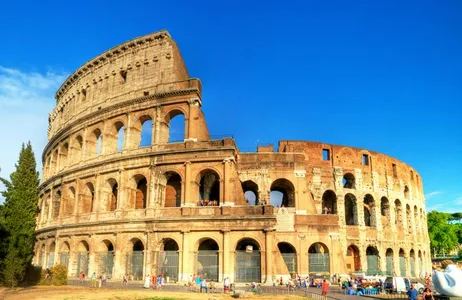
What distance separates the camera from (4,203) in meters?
20.6

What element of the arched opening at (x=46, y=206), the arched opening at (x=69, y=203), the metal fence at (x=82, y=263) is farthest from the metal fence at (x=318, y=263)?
the arched opening at (x=46, y=206)

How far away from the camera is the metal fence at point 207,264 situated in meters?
22.4

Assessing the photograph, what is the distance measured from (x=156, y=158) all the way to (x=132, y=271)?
708 cm

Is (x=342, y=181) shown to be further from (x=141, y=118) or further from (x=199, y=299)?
(x=199, y=299)

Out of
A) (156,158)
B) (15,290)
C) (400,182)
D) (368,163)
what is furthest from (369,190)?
(15,290)

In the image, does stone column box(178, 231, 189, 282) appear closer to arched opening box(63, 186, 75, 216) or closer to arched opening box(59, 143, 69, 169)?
arched opening box(63, 186, 75, 216)

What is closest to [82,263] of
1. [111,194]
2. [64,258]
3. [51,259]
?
[64,258]

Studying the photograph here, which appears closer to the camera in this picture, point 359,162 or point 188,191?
point 188,191

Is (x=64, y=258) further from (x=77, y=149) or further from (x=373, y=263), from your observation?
(x=373, y=263)

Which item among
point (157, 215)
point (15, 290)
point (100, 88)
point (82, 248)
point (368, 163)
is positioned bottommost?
point (15, 290)

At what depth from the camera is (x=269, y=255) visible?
21.7 metres

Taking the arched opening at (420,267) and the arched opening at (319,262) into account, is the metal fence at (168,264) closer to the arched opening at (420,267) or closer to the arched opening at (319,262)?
the arched opening at (319,262)

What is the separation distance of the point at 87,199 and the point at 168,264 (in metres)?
9.11

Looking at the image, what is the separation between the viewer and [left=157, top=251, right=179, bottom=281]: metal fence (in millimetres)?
22703
